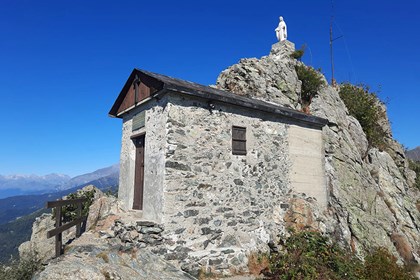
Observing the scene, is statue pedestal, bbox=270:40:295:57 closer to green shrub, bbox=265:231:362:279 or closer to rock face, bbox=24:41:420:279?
rock face, bbox=24:41:420:279

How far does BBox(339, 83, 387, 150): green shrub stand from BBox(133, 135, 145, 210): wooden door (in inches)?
622

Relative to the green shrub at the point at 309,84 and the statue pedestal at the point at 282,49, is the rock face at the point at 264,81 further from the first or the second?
the statue pedestal at the point at 282,49

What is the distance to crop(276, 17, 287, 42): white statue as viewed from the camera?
22.6 metres

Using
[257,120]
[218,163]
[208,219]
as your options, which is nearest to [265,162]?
[257,120]

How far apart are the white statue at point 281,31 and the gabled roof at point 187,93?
38.5ft

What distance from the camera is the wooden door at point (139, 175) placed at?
1002 centimetres

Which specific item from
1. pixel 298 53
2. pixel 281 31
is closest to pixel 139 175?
pixel 298 53

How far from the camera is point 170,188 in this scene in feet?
26.8

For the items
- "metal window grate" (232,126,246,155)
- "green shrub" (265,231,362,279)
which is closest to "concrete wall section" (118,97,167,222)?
"metal window grate" (232,126,246,155)

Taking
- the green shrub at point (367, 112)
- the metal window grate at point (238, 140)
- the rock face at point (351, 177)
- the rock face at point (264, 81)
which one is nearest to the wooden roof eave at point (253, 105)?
the metal window grate at point (238, 140)

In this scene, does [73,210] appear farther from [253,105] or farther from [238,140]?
[253,105]

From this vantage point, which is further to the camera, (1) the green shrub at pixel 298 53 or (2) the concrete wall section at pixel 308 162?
(1) the green shrub at pixel 298 53

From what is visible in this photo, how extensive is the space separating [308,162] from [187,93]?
718cm

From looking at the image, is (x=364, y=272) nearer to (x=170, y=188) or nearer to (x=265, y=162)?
(x=265, y=162)
